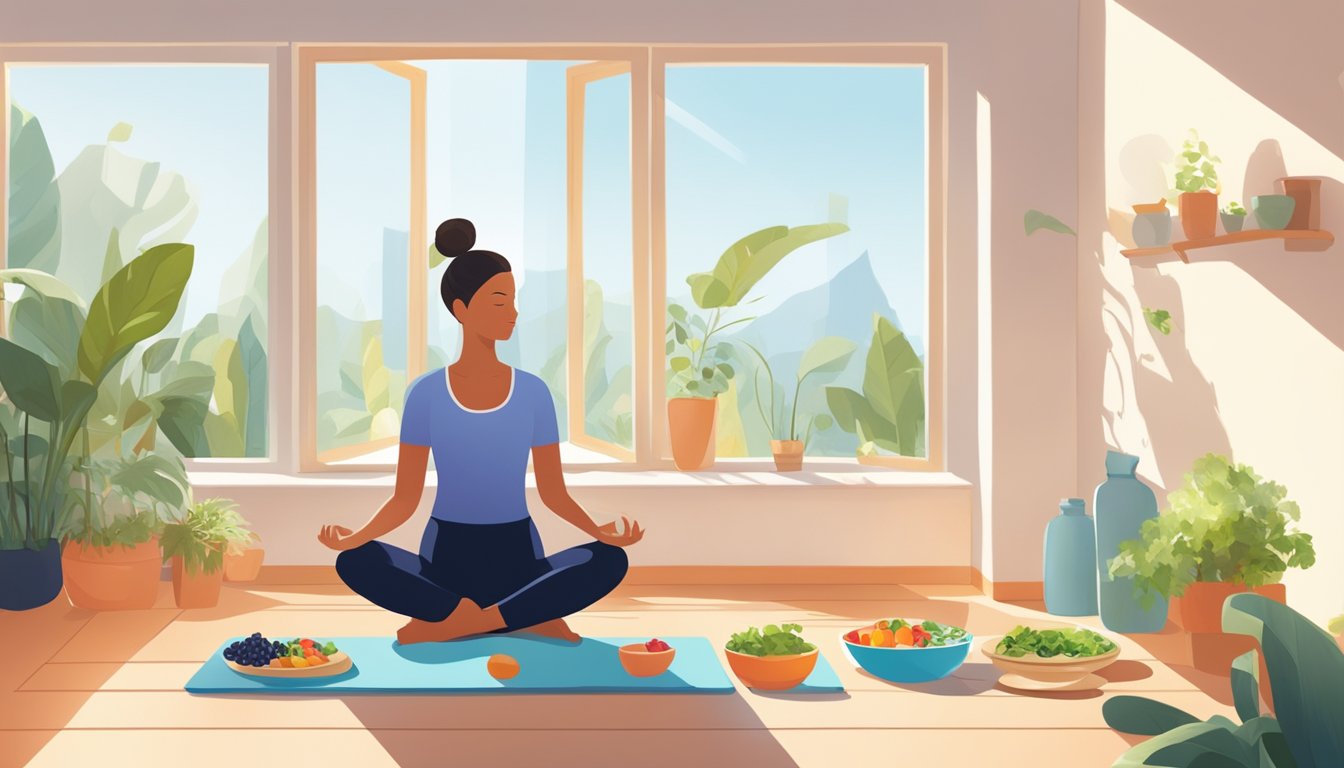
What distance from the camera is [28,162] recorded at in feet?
14.9

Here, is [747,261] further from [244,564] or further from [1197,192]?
[244,564]

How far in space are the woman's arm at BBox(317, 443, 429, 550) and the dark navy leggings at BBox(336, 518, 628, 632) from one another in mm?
59

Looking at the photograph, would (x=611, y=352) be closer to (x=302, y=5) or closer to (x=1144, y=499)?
(x=302, y=5)

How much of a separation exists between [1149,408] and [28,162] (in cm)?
425

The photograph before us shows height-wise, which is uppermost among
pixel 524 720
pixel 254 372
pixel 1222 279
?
pixel 1222 279

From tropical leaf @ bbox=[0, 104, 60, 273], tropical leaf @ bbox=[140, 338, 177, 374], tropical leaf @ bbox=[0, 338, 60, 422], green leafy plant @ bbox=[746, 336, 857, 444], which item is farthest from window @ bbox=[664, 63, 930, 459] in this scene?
tropical leaf @ bbox=[0, 104, 60, 273]

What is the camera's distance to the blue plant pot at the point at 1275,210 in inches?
116

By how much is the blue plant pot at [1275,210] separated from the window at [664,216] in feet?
5.50

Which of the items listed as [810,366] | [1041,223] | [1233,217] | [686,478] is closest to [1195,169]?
[1233,217]

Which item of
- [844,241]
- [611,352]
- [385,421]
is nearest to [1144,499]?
[844,241]

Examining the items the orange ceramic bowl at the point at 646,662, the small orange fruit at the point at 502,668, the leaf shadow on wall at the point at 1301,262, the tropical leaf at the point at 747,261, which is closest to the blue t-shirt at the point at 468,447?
the small orange fruit at the point at 502,668

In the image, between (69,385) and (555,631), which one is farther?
(69,385)

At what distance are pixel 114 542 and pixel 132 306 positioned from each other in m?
0.80

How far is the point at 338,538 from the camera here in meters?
3.16
